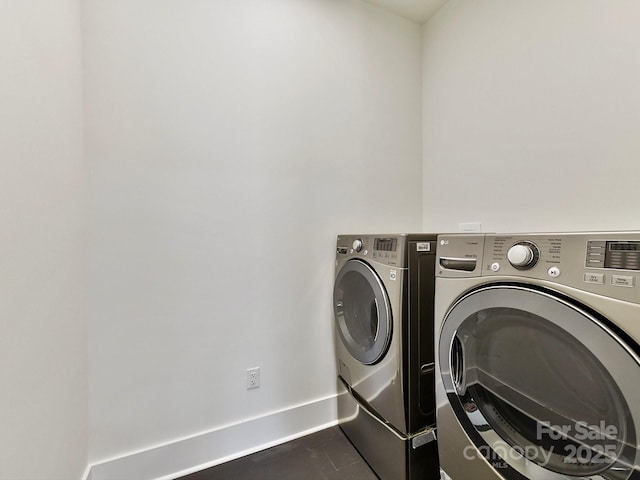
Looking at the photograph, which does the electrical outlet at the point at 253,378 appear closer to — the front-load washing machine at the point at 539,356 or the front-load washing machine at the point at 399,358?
the front-load washing machine at the point at 399,358

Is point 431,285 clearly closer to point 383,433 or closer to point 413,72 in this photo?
point 383,433

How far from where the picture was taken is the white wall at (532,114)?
1.08m

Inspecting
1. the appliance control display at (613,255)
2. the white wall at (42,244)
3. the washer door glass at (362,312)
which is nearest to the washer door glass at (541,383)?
the appliance control display at (613,255)

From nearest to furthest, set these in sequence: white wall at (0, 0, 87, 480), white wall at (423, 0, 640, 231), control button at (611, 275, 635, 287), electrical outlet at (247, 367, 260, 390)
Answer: control button at (611, 275, 635, 287) < white wall at (0, 0, 87, 480) < white wall at (423, 0, 640, 231) < electrical outlet at (247, 367, 260, 390)

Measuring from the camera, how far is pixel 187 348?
1.36m

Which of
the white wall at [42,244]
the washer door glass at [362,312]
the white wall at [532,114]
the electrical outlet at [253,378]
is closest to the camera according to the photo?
the white wall at [42,244]

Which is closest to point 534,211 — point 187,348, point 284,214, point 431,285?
point 431,285

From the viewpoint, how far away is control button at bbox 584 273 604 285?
62 centimetres

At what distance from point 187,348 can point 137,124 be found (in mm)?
1064

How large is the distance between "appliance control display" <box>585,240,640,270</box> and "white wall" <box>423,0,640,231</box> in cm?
68

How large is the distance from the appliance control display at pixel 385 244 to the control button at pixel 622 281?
648mm

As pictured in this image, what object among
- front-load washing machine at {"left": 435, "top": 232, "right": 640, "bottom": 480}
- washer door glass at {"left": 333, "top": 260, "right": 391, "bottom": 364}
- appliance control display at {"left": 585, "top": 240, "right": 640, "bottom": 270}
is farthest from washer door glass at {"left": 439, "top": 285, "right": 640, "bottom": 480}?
washer door glass at {"left": 333, "top": 260, "right": 391, "bottom": 364}

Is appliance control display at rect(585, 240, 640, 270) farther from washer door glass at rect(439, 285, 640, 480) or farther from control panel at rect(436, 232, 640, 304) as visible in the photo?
washer door glass at rect(439, 285, 640, 480)

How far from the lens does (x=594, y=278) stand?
630 millimetres
